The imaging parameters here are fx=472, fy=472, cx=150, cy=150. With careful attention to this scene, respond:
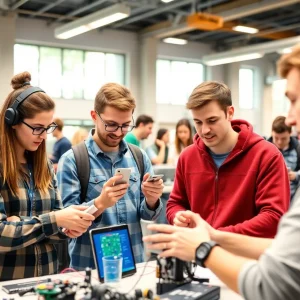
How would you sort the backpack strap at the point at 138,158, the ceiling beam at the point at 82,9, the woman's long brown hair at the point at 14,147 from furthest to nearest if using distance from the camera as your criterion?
the ceiling beam at the point at 82,9 < the backpack strap at the point at 138,158 < the woman's long brown hair at the point at 14,147

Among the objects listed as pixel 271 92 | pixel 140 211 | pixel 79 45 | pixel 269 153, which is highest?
pixel 79 45

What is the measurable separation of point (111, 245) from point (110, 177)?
54 cm

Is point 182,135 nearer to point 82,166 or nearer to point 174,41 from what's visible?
point 82,166

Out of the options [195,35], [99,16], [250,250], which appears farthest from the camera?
[195,35]

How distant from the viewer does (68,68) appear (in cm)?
1148

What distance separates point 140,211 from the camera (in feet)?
8.29

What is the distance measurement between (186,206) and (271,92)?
1320 centimetres

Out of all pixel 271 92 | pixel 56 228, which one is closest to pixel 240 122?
pixel 56 228

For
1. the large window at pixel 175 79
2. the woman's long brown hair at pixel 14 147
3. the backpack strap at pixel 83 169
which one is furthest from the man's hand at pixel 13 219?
the large window at pixel 175 79

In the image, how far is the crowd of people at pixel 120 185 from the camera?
78.2 inches

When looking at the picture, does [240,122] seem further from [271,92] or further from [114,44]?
[271,92]

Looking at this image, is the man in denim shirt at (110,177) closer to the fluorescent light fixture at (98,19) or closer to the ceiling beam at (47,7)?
the fluorescent light fixture at (98,19)

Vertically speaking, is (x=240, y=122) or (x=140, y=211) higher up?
(x=240, y=122)

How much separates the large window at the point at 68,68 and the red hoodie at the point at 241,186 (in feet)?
29.0
